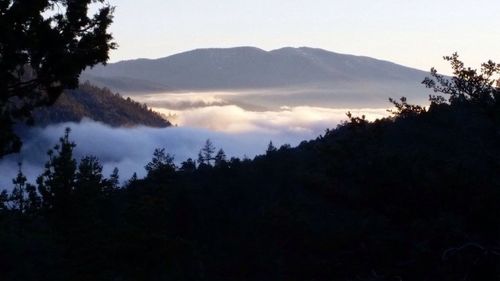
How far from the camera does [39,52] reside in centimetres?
1259

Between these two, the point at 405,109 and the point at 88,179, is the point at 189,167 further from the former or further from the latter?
the point at 405,109

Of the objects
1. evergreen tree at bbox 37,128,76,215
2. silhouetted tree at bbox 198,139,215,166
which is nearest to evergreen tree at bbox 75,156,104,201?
evergreen tree at bbox 37,128,76,215

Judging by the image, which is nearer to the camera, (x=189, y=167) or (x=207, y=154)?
(x=189, y=167)

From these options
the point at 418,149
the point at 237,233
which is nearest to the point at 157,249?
the point at 418,149

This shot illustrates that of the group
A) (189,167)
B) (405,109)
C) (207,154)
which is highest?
(207,154)

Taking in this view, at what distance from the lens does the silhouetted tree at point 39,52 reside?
12234mm

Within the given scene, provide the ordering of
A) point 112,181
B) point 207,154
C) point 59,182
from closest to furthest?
→ 1. point 59,182
2. point 112,181
3. point 207,154

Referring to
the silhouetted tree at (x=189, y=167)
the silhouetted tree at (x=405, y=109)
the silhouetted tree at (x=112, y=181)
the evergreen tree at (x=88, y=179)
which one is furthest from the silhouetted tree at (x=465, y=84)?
the silhouetted tree at (x=189, y=167)

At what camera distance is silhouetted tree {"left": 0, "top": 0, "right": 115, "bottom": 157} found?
40.1ft

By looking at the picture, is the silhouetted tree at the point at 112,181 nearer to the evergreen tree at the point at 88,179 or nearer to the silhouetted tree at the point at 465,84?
the evergreen tree at the point at 88,179

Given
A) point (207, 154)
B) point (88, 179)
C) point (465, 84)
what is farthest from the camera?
point (207, 154)

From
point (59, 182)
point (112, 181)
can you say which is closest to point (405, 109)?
point (59, 182)

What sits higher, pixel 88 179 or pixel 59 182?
pixel 88 179

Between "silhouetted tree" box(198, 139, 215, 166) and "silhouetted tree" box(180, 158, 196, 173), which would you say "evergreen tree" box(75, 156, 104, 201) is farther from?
"silhouetted tree" box(198, 139, 215, 166)
